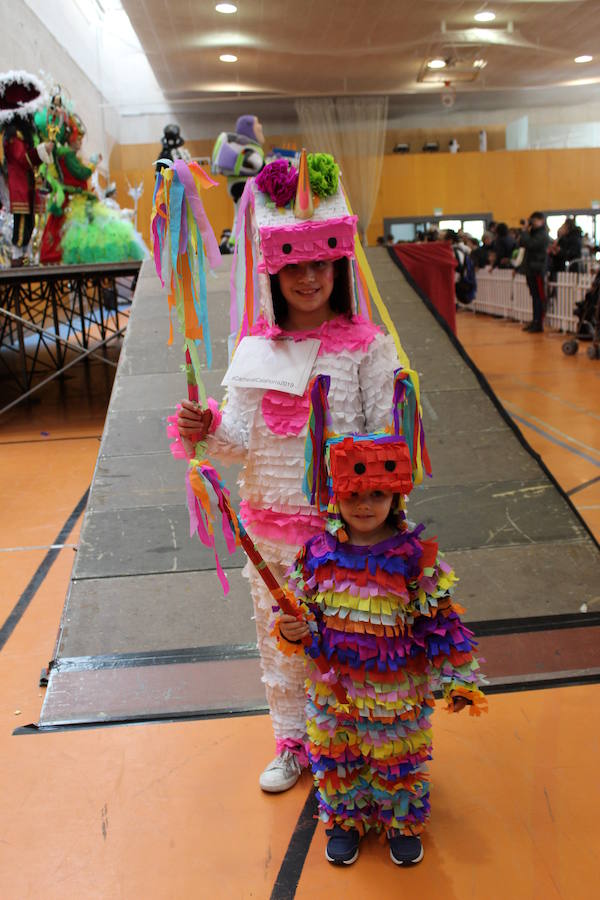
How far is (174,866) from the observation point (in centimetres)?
163

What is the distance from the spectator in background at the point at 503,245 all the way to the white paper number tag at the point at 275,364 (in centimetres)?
1081

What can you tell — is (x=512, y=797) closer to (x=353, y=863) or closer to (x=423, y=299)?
(x=353, y=863)

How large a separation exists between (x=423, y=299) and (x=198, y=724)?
132 inches

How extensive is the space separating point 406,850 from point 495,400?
2575 millimetres

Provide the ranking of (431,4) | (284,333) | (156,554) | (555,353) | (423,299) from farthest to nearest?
(431,4)
(555,353)
(423,299)
(156,554)
(284,333)

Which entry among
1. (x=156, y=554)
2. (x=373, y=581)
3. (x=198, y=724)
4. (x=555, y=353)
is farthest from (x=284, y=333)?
(x=555, y=353)

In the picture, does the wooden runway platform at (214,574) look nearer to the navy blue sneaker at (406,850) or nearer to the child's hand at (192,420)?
the navy blue sneaker at (406,850)

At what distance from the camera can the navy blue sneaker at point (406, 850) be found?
1595 millimetres

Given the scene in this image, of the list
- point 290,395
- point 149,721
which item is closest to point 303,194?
point 290,395

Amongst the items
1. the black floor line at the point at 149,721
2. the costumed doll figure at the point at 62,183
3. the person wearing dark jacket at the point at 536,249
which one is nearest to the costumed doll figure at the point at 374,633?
the black floor line at the point at 149,721

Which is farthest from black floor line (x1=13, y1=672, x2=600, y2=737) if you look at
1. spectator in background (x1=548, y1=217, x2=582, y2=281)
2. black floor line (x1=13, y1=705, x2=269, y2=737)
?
spectator in background (x1=548, y1=217, x2=582, y2=281)

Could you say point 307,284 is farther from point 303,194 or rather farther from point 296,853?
point 296,853

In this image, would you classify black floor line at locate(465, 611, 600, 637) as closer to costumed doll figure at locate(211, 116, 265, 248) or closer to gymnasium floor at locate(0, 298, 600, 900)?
gymnasium floor at locate(0, 298, 600, 900)

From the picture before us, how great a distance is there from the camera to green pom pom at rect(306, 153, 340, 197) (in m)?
1.69
